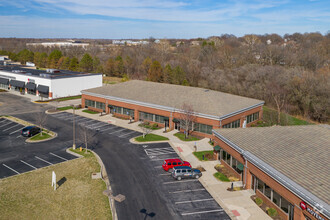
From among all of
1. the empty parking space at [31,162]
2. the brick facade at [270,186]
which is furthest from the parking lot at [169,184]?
the empty parking space at [31,162]

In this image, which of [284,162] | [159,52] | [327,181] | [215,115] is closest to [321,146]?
[284,162]

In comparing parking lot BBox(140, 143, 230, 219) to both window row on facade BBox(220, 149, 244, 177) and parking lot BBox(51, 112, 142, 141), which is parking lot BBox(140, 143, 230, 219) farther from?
parking lot BBox(51, 112, 142, 141)

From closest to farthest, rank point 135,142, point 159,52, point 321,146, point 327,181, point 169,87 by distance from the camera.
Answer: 1. point 327,181
2. point 321,146
3. point 135,142
4. point 169,87
5. point 159,52

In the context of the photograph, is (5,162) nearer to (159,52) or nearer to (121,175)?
(121,175)

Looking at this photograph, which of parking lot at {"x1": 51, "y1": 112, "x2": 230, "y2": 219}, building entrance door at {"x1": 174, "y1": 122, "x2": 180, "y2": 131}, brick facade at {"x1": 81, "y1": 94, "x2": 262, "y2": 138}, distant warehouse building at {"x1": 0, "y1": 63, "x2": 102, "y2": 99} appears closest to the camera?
parking lot at {"x1": 51, "y1": 112, "x2": 230, "y2": 219}

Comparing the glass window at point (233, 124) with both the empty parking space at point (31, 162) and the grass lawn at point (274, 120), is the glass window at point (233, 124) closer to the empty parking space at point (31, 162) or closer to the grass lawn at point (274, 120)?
the grass lawn at point (274, 120)

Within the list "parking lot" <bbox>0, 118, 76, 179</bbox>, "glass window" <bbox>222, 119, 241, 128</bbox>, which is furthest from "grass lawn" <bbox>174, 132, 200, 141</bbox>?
"parking lot" <bbox>0, 118, 76, 179</bbox>

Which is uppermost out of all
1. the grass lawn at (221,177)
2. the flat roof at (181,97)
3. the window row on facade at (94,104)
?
the flat roof at (181,97)
